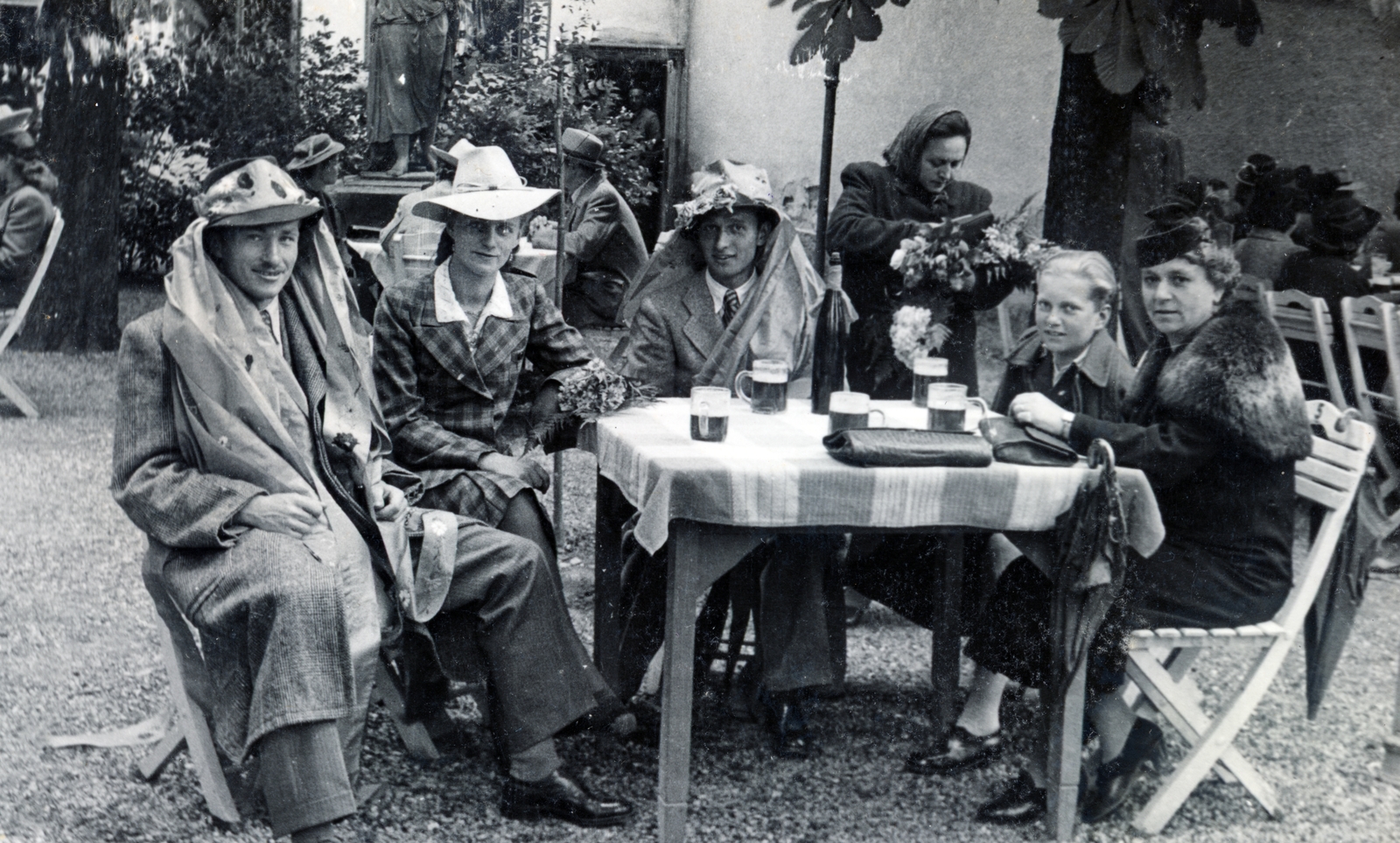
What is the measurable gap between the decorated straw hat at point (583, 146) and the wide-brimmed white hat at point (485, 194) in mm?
2699

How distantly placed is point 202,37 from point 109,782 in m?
4.40

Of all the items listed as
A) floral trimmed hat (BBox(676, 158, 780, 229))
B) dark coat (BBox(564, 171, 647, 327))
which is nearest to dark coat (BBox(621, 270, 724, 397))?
floral trimmed hat (BBox(676, 158, 780, 229))

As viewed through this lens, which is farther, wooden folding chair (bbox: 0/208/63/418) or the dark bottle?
wooden folding chair (bbox: 0/208/63/418)

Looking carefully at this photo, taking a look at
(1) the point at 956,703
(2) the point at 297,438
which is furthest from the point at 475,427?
(1) the point at 956,703

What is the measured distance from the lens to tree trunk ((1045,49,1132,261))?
A: 5.52 meters

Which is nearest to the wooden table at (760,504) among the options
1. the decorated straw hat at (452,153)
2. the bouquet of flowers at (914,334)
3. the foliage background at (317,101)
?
the bouquet of flowers at (914,334)

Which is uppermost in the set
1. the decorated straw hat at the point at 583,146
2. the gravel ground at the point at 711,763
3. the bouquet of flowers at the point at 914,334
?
the decorated straw hat at the point at 583,146

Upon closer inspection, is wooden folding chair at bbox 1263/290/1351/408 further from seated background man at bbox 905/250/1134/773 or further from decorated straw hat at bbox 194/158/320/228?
decorated straw hat at bbox 194/158/320/228

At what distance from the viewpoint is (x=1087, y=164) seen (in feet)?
18.3

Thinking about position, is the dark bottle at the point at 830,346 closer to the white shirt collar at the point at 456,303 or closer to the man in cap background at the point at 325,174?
the white shirt collar at the point at 456,303

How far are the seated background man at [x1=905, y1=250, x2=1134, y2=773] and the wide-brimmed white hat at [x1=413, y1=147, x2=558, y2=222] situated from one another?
1.52 meters

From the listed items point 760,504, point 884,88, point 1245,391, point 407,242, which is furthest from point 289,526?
point 884,88

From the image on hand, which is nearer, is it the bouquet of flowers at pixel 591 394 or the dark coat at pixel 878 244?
the bouquet of flowers at pixel 591 394

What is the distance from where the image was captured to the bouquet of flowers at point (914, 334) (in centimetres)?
364
